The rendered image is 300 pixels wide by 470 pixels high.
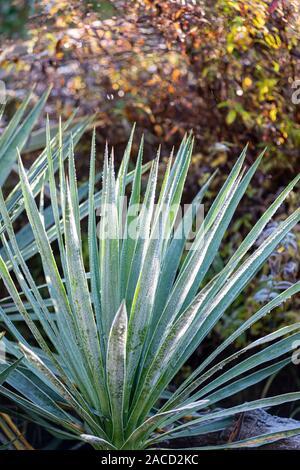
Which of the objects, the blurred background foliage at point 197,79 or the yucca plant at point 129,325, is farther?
the blurred background foliage at point 197,79

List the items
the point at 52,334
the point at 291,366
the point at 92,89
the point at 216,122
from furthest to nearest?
1. the point at 92,89
2. the point at 216,122
3. the point at 291,366
4. the point at 52,334

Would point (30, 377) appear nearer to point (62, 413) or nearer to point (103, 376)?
point (62, 413)

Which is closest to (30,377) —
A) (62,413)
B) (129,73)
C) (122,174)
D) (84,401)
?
(62,413)

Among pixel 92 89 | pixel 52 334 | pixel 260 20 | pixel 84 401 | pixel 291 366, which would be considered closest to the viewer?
pixel 84 401

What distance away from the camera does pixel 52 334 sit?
1863 millimetres

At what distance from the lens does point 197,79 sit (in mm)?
3346

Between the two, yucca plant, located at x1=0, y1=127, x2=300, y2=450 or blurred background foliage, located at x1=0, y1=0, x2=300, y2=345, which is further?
blurred background foliage, located at x1=0, y1=0, x2=300, y2=345

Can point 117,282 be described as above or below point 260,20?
below

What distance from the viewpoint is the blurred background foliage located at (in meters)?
2.82

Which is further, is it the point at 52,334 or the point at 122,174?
the point at 122,174

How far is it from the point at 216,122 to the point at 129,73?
20.3 inches

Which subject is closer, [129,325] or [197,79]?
[129,325]

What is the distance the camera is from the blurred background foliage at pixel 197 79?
2822 mm

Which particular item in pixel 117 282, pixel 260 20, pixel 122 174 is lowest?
pixel 117 282
